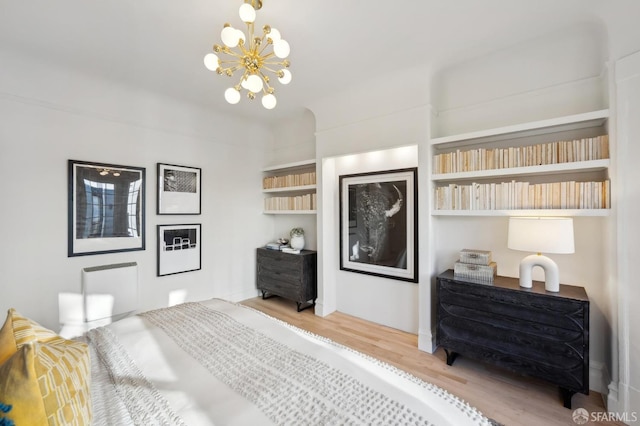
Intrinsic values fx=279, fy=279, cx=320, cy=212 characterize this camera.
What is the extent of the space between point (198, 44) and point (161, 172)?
164 centimetres

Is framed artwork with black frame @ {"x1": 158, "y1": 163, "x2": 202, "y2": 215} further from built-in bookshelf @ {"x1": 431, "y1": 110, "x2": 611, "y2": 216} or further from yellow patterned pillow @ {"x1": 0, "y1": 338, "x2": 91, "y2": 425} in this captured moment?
built-in bookshelf @ {"x1": 431, "y1": 110, "x2": 611, "y2": 216}

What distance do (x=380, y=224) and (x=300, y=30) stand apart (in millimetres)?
2153

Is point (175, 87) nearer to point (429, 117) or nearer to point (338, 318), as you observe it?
point (429, 117)

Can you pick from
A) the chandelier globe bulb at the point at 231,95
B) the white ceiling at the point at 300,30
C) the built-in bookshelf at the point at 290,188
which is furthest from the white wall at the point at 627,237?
the built-in bookshelf at the point at 290,188

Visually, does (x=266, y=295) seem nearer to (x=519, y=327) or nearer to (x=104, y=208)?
(x=104, y=208)

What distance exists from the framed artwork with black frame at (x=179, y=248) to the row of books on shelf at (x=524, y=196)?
119 inches

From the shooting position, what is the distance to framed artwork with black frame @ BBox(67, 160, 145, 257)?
2.80m

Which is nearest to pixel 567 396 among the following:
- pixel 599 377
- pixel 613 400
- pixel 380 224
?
pixel 613 400

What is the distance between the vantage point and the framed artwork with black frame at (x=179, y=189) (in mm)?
3412

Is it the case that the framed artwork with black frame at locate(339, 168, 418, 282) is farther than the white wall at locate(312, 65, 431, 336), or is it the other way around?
the framed artwork with black frame at locate(339, 168, 418, 282)

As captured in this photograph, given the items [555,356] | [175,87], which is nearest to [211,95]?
[175,87]

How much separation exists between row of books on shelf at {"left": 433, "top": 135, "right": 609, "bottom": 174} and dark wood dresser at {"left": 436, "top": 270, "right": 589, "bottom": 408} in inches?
39.8

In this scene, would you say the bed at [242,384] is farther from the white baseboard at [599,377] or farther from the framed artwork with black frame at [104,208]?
the white baseboard at [599,377]

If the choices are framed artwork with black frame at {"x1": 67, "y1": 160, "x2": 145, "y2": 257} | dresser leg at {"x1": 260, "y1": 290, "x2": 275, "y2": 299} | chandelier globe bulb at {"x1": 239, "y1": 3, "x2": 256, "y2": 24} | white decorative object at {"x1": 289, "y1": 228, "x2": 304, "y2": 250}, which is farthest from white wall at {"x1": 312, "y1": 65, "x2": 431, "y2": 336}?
framed artwork with black frame at {"x1": 67, "y1": 160, "x2": 145, "y2": 257}
